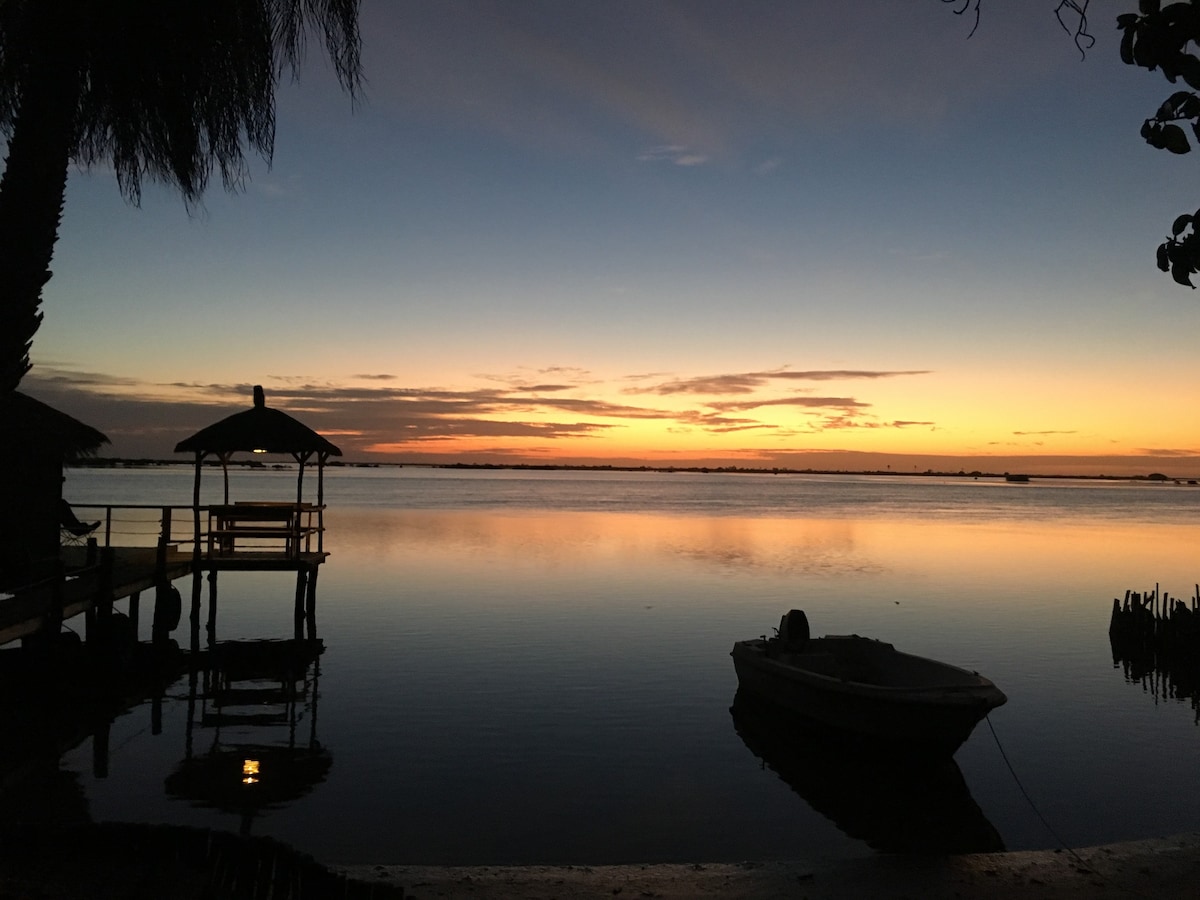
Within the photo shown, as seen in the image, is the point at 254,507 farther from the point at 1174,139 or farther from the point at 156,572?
the point at 1174,139

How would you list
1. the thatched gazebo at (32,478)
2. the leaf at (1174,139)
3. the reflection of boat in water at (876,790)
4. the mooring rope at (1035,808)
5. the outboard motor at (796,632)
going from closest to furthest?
the leaf at (1174,139)
the mooring rope at (1035,808)
the reflection of boat in water at (876,790)
the thatched gazebo at (32,478)
the outboard motor at (796,632)

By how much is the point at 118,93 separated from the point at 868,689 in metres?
14.4

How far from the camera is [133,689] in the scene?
18.7m

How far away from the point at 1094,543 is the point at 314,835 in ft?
198

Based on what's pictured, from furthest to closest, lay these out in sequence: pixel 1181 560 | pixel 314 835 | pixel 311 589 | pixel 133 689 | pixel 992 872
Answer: pixel 1181 560 < pixel 311 589 < pixel 133 689 < pixel 314 835 < pixel 992 872

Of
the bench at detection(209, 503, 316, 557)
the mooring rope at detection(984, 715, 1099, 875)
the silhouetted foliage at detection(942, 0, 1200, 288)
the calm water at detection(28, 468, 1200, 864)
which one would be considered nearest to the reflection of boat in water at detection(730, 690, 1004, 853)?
the calm water at detection(28, 468, 1200, 864)

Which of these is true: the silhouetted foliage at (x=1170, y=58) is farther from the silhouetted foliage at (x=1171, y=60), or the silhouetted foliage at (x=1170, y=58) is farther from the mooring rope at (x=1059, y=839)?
the mooring rope at (x=1059, y=839)

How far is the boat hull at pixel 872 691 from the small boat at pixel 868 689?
14mm

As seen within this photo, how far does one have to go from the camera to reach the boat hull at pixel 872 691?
12.9 m

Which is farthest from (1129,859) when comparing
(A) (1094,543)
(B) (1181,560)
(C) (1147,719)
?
(A) (1094,543)

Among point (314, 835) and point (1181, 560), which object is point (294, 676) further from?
point (1181, 560)

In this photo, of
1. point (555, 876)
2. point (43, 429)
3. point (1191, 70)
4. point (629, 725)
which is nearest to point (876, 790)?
point (629, 725)

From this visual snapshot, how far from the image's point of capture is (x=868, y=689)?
44.7 ft

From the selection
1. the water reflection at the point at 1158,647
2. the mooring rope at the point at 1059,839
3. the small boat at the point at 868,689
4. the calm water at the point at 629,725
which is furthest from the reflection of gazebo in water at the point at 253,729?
the water reflection at the point at 1158,647
